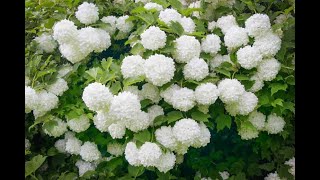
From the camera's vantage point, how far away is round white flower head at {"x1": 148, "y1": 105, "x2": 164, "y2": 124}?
176cm

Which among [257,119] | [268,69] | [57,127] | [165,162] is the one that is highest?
[268,69]

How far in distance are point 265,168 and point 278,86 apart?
1.57ft

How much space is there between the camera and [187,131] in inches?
66.1

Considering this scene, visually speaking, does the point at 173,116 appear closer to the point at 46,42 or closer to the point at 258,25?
the point at 258,25

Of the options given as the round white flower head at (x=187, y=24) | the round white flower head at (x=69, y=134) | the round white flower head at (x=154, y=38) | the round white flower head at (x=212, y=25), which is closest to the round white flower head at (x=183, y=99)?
the round white flower head at (x=154, y=38)

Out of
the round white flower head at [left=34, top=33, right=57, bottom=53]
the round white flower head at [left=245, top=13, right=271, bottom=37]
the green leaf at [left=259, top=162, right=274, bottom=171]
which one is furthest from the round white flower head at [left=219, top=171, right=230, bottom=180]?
the round white flower head at [left=34, top=33, right=57, bottom=53]

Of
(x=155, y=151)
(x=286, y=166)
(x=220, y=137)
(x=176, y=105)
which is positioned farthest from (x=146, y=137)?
(x=286, y=166)

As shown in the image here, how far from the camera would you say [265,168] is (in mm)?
2068

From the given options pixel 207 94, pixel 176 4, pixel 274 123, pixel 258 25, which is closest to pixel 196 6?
pixel 176 4

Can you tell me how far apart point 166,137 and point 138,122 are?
135 mm

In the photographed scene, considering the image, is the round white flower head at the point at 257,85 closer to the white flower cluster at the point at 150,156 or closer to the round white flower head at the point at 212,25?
the round white flower head at the point at 212,25

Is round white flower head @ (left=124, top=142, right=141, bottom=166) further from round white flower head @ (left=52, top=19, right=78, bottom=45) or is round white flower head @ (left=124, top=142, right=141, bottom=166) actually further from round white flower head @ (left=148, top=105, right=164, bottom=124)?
round white flower head @ (left=52, top=19, right=78, bottom=45)
